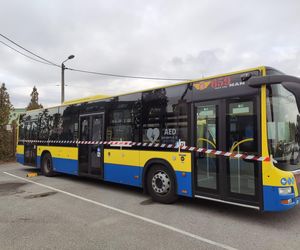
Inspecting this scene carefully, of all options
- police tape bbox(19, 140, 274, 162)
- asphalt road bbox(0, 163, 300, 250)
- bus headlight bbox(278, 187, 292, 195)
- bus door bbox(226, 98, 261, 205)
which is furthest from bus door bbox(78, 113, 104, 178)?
bus headlight bbox(278, 187, 292, 195)

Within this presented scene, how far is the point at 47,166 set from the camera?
37.3ft

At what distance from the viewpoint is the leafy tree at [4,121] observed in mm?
18047

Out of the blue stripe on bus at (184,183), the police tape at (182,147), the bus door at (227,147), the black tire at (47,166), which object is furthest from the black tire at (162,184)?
the black tire at (47,166)

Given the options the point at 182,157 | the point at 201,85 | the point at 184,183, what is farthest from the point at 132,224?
the point at 201,85

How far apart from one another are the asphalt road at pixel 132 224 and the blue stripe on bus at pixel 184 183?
16.0 inches

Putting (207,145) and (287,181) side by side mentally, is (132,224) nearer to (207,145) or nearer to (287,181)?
(207,145)

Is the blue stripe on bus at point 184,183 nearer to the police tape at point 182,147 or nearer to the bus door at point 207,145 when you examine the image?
the bus door at point 207,145

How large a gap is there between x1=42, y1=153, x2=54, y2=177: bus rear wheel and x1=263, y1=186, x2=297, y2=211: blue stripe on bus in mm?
8655

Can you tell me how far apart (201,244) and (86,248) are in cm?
179

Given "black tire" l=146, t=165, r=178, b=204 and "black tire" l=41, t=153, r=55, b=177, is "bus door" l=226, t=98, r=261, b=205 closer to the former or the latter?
"black tire" l=146, t=165, r=178, b=204

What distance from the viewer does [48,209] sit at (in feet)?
20.6

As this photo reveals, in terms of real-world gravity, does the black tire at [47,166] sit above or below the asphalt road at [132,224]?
above

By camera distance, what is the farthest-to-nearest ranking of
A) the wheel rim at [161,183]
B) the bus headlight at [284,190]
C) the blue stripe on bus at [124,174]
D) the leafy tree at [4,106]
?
the leafy tree at [4,106], the blue stripe on bus at [124,174], the wheel rim at [161,183], the bus headlight at [284,190]

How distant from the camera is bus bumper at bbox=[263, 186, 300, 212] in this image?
15.8 ft
